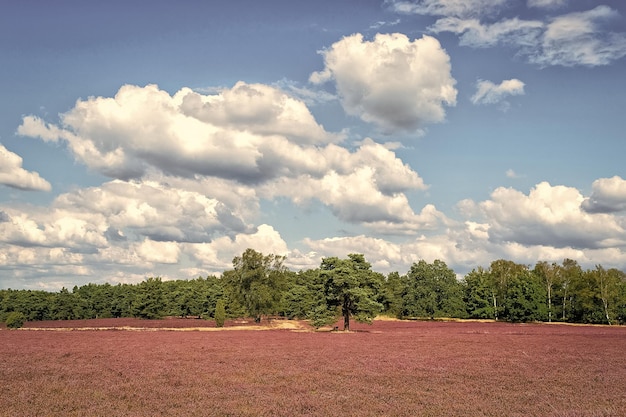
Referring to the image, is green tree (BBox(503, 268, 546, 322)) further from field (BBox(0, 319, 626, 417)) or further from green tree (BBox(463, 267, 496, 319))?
field (BBox(0, 319, 626, 417))

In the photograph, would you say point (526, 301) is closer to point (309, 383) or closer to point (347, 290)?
point (347, 290)

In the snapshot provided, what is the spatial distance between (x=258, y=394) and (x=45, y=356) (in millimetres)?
19584

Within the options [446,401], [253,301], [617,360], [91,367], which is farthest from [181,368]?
[253,301]

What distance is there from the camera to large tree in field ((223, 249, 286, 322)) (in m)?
79.5

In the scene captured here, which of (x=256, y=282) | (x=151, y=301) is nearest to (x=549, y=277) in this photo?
(x=256, y=282)

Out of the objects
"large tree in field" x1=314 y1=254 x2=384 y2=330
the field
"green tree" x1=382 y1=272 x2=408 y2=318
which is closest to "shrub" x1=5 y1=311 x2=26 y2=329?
the field

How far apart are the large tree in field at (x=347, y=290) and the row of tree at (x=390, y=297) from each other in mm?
218

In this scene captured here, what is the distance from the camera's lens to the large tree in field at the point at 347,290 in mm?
57938

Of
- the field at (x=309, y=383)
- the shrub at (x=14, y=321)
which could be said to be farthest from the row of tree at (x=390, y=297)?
the field at (x=309, y=383)

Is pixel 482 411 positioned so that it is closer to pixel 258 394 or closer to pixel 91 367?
pixel 258 394

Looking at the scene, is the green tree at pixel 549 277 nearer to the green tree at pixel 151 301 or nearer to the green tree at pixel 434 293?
the green tree at pixel 434 293

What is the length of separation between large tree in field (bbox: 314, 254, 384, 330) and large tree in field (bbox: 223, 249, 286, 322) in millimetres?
19759

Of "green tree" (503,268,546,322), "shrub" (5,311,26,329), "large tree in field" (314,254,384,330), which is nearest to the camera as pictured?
"large tree in field" (314,254,384,330)

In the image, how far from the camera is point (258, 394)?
17.1 metres
